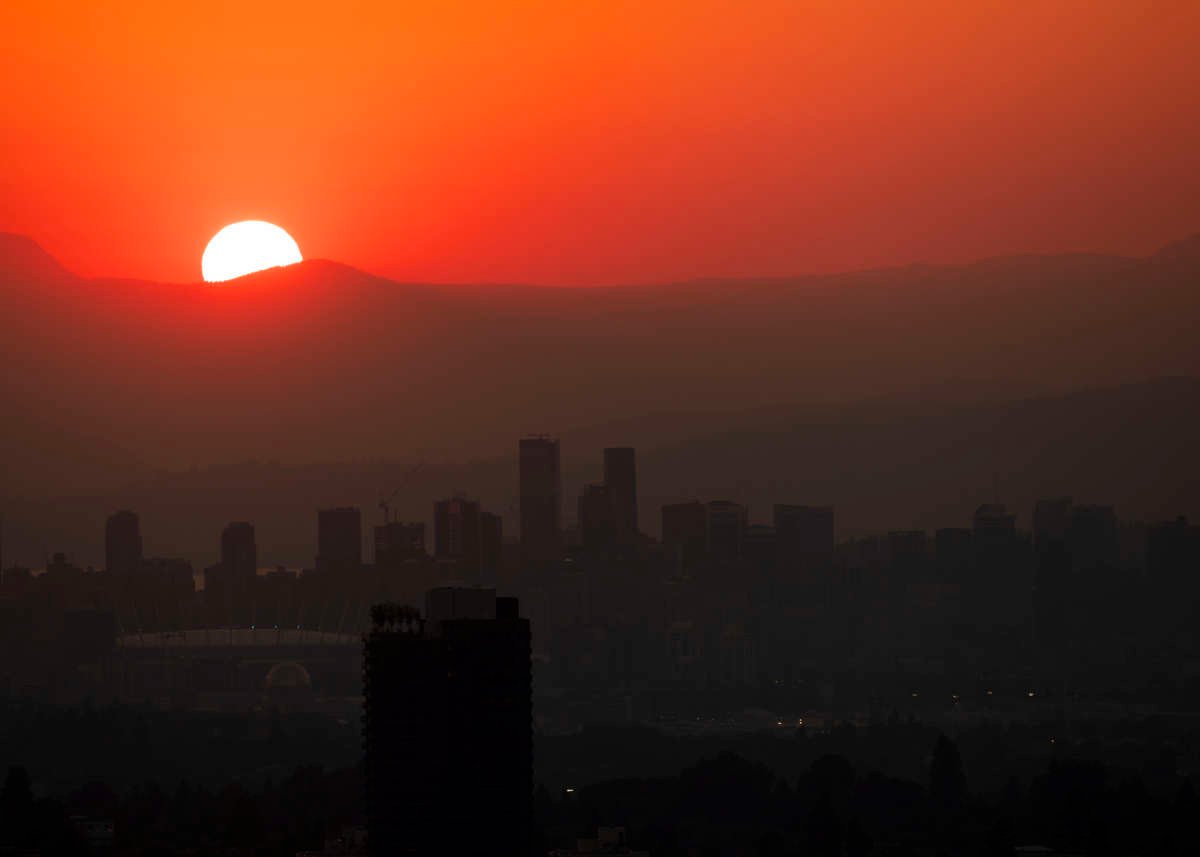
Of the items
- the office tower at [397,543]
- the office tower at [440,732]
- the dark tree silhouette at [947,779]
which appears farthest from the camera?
the office tower at [397,543]

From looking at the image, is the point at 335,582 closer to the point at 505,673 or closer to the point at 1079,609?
the point at 1079,609

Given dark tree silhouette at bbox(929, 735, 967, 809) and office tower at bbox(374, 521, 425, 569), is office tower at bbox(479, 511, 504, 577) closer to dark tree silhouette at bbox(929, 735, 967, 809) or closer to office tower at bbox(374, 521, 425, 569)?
office tower at bbox(374, 521, 425, 569)

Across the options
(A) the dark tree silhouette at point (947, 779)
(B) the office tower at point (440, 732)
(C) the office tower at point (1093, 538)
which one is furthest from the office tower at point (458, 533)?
(B) the office tower at point (440, 732)

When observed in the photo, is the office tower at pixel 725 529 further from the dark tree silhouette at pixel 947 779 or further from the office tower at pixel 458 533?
the dark tree silhouette at pixel 947 779

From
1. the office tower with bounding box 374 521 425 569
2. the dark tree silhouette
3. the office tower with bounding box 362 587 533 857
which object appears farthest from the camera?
the office tower with bounding box 374 521 425 569

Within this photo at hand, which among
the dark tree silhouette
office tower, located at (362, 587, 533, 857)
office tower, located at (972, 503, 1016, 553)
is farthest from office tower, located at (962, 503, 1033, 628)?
office tower, located at (362, 587, 533, 857)

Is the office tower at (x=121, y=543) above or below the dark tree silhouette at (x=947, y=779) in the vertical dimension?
above
